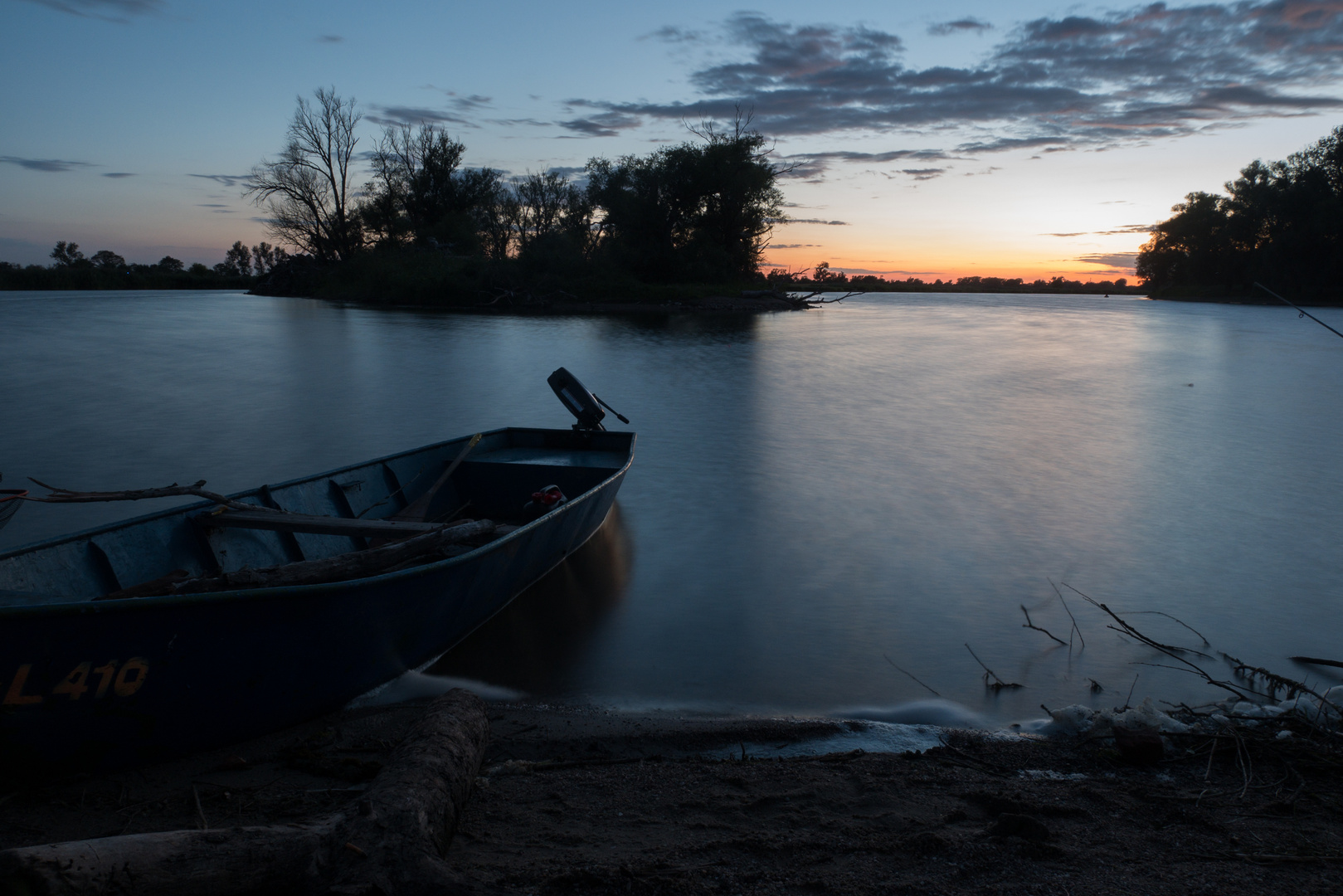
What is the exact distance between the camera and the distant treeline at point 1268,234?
50.0m

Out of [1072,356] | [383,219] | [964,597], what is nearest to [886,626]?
[964,597]

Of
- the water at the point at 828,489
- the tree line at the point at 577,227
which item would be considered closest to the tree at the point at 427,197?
the tree line at the point at 577,227

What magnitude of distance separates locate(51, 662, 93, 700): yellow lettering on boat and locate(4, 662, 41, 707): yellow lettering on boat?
8cm

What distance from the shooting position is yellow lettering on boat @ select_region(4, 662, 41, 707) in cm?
242

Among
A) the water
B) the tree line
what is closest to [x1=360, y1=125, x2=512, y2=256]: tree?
the tree line

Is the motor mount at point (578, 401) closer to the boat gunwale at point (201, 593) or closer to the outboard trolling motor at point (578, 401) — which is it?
the outboard trolling motor at point (578, 401)

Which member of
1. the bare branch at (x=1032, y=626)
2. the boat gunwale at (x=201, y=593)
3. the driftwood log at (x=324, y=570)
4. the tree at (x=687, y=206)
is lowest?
the bare branch at (x=1032, y=626)

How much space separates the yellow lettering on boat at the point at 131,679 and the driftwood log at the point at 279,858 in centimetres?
85

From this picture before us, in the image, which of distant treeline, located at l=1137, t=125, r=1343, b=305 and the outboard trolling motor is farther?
distant treeline, located at l=1137, t=125, r=1343, b=305

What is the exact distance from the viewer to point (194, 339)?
78.5ft

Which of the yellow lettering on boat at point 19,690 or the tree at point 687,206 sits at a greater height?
the tree at point 687,206

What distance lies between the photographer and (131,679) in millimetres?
2674

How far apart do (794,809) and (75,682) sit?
8.11 feet

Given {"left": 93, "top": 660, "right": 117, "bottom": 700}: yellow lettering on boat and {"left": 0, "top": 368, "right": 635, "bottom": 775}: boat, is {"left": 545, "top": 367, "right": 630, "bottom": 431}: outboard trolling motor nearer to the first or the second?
{"left": 0, "top": 368, "right": 635, "bottom": 775}: boat
